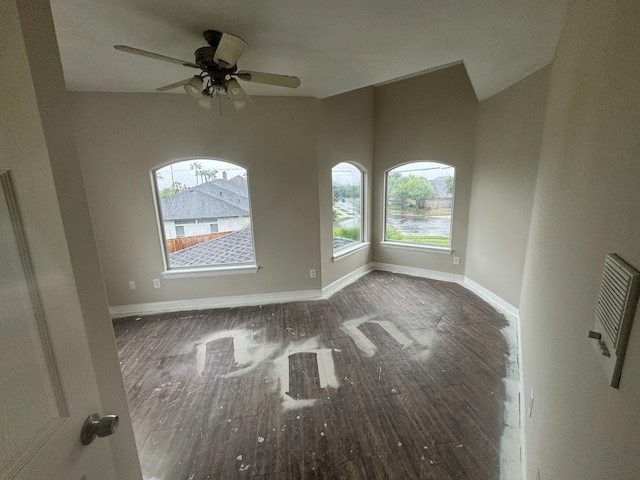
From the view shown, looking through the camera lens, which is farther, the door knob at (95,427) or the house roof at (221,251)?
the house roof at (221,251)

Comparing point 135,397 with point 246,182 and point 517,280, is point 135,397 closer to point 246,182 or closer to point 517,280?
point 246,182

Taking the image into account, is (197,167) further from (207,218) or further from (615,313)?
(615,313)

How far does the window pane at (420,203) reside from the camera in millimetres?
4500

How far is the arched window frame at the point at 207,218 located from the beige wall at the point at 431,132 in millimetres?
2420

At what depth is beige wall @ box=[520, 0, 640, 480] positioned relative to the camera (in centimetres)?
63

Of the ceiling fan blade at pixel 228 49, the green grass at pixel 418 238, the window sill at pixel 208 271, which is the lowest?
the window sill at pixel 208 271

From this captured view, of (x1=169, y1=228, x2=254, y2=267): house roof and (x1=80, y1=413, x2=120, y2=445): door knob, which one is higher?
(x1=80, y1=413, x2=120, y2=445): door knob

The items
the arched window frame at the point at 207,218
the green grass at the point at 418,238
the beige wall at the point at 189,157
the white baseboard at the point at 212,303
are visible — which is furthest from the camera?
the green grass at the point at 418,238

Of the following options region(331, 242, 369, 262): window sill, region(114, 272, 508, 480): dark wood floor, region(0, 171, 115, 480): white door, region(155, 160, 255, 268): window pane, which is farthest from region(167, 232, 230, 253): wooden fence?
region(0, 171, 115, 480): white door

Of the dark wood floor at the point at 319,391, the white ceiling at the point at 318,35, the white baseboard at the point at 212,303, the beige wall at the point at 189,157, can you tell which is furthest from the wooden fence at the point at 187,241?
the white ceiling at the point at 318,35

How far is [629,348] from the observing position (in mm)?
584

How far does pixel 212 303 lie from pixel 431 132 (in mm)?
4127

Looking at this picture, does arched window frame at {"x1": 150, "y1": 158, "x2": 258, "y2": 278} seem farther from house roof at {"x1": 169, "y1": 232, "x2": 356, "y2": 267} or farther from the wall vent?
the wall vent

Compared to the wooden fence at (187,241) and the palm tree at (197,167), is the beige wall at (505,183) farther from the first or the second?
the palm tree at (197,167)
